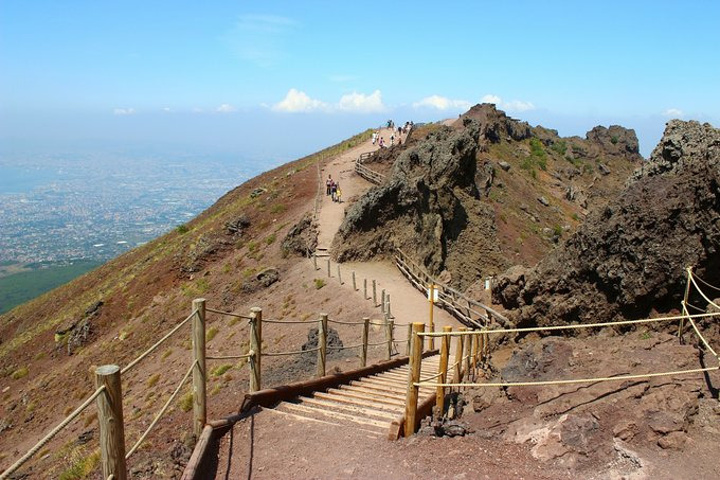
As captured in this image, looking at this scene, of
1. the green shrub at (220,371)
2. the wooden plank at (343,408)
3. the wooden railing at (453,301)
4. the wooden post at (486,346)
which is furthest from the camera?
the wooden railing at (453,301)

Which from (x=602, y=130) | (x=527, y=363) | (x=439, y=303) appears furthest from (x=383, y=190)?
(x=602, y=130)

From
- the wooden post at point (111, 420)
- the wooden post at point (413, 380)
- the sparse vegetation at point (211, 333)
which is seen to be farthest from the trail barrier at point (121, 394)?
the sparse vegetation at point (211, 333)

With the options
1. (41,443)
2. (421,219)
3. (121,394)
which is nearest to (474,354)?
(121,394)

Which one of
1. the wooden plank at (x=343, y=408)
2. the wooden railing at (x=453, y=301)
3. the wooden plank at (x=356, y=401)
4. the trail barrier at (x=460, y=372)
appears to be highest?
the trail barrier at (x=460, y=372)

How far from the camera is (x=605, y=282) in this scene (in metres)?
11.7

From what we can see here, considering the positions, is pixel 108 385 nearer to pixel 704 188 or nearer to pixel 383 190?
pixel 704 188

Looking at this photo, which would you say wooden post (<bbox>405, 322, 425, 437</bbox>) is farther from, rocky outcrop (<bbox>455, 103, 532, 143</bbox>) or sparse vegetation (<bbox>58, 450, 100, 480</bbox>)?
rocky outcrop (<bbox>455, 103, 532, 143</bbox>)

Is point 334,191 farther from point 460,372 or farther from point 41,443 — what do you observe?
point 41,443

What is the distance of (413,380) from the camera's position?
24.4ft

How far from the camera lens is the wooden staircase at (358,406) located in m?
8.27

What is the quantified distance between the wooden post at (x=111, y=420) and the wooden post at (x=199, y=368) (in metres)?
2.29

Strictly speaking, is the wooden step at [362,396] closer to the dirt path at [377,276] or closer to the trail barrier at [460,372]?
the trail barrier at [460,372]

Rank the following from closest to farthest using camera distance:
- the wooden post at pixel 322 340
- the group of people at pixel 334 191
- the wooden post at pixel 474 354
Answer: the wooden post at pixel 322 340, the wooden post at pixel 474 354, the group of people at pixel 334 191

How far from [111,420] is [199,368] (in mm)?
2641
